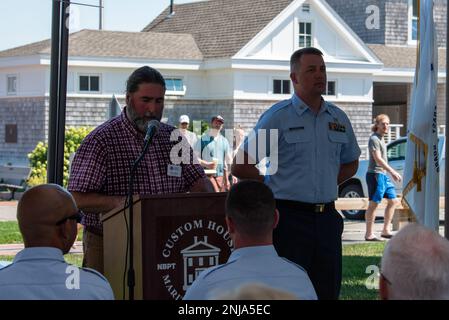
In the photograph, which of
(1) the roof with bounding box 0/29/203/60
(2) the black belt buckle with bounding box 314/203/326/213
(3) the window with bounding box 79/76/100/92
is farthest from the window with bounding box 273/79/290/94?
(2) the black belt buckle with bounding box 314/203/326/213

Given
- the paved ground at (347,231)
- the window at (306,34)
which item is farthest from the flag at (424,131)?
the window at (306,34)

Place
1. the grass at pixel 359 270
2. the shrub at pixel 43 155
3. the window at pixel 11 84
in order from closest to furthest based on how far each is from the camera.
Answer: the grass at pixel 359 270 < the shrub at pixel 43 155 < the window at pixel 11 84

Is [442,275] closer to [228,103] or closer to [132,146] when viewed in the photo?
[132,146]

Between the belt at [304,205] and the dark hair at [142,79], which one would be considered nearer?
the dark hair at [142,79]

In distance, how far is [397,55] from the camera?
3697 centimetres

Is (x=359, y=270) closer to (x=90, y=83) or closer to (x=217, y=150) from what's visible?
(x=217, y=150)

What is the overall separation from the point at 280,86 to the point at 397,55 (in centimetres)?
589

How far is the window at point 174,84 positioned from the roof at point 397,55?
8.24 metres

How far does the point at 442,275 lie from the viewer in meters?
2.61

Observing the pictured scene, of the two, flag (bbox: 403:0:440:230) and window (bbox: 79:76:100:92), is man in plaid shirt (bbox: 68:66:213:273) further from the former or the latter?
window (bbox: 79:76:100:92)

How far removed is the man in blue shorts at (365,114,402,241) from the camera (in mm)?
13359

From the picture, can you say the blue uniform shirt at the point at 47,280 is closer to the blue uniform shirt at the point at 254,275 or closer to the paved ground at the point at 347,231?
the blue uniform shirt at the point at 254,275

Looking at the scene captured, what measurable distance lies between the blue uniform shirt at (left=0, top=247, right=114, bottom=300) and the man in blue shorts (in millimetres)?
10160

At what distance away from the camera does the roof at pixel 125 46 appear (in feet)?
105
